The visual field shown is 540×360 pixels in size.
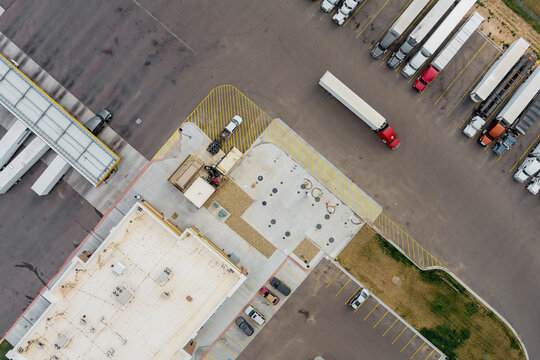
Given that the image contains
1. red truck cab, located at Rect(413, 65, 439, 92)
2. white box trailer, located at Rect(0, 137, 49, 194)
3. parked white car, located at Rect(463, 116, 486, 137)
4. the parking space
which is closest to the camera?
white box trailer, located at Rect(0, 137, 49, 194)

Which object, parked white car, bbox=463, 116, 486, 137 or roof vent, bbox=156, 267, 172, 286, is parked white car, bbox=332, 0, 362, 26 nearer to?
parked white car, bbox=463, 116, 486, 137

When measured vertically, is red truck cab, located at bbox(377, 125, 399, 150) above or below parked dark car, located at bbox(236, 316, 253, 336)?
above

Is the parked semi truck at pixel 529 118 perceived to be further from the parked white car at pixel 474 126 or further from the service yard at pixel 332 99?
the parked white car at pixel 474 126

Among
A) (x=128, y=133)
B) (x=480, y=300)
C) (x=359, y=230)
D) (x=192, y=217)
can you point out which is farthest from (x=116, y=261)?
(x=480, y=300)

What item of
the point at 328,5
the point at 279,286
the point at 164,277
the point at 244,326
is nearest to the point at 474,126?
the point at 328,5

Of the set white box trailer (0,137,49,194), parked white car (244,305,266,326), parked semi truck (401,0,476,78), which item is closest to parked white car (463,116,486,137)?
parked semi truck (401,0,476,78)

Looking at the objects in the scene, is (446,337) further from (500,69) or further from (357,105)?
(500,69)

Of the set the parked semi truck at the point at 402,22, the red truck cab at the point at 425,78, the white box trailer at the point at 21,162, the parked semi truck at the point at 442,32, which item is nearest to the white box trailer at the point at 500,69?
the red truck cab at the point at 425,78

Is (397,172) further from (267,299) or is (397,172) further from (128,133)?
(128,133)
